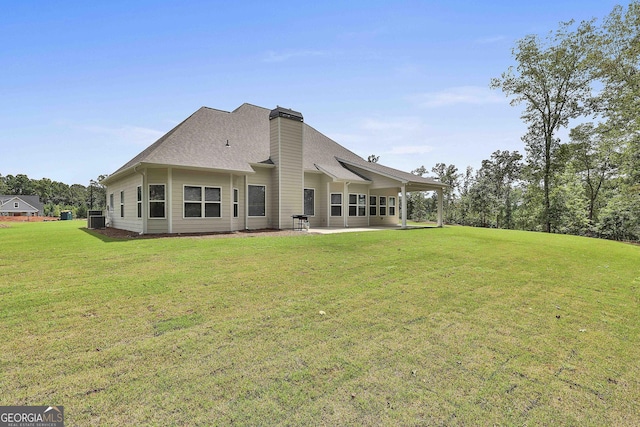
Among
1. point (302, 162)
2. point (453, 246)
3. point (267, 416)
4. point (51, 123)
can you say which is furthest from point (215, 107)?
point (267, 416)

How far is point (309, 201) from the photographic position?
1769 cm

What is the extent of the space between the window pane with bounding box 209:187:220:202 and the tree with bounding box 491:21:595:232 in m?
27.7

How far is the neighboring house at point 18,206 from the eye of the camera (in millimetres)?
59062

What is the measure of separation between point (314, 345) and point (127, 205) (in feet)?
51.3

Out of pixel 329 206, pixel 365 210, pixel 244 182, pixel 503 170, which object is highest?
pixel 503 170

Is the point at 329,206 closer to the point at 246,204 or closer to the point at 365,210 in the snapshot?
the point at 365,210

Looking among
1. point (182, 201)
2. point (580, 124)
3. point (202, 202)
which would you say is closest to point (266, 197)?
point (202, 202)

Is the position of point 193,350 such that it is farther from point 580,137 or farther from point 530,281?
point 580,137

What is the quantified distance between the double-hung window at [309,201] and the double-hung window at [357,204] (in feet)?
8.59

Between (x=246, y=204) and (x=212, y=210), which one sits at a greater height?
(x=246, y=204)

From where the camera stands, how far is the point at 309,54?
14.1 meters

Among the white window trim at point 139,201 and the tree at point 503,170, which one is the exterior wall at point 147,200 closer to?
the white window trim at point 139,201

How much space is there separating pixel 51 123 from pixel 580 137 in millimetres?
43088

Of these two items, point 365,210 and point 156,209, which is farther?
point 365,210
